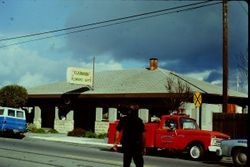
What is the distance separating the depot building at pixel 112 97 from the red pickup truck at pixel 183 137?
32.0 feet

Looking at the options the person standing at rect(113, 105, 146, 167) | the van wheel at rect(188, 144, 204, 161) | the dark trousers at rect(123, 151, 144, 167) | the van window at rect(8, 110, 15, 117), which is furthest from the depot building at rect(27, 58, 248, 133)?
the dark trousers at rect(123, 151, 144, 167)

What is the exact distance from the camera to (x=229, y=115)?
28.5 metres

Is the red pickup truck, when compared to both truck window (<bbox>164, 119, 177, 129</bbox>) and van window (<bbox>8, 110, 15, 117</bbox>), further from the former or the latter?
van window (<bbox>8, 110, 15, 117</bbox>)

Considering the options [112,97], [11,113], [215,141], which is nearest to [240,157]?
[215,141]

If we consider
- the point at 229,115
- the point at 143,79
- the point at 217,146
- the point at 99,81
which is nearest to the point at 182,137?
the point at 217,146

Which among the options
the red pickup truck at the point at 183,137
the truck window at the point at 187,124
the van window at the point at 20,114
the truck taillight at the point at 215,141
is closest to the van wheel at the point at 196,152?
the red pickup truck at the point at 183,137

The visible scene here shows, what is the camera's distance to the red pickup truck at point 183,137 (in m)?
21.2

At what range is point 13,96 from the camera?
4288 cm

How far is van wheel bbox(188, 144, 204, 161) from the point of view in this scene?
2138 cm

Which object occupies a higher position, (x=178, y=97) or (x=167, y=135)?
(x=178, y=97)

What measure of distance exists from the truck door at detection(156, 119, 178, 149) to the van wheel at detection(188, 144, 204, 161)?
0.82 m

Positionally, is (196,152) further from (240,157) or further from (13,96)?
(13,96)

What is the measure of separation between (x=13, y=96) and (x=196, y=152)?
24558mm

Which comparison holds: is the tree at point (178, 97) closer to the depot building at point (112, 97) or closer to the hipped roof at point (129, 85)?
the depot building at point (112, 97)
